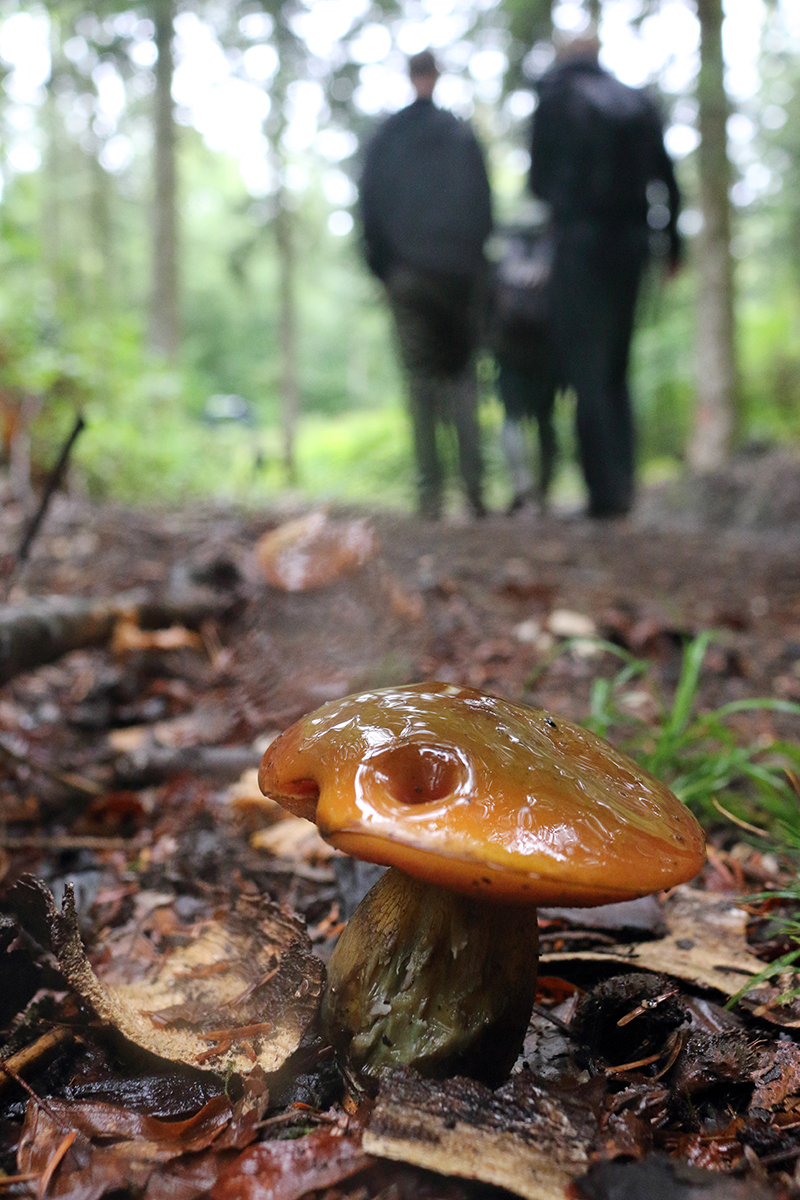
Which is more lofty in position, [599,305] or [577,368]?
[599,305]

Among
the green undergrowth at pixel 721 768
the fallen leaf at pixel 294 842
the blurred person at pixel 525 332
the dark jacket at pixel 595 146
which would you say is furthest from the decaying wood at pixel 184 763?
the dark jacket at pixel 595 146

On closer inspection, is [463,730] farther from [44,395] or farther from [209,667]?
[44,395]

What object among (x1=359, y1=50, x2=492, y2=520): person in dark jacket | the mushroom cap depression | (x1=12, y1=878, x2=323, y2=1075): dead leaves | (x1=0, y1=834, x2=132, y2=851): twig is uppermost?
(x1=359, y1=50, x2=492, y2=520): person in dark jacket

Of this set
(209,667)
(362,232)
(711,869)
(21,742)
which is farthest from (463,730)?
(362,232)

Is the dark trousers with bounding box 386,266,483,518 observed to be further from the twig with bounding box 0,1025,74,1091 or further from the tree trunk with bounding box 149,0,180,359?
the tree trunk with bounding box 149,0,180,359

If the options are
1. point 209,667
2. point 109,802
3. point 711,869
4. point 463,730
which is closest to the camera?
point 463,730

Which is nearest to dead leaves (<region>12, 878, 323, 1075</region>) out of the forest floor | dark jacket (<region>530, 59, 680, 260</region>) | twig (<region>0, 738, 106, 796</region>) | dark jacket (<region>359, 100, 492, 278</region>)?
the forest floor

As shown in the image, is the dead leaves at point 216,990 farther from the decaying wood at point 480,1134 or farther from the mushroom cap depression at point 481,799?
the mushroom cap depression at point 481,799
